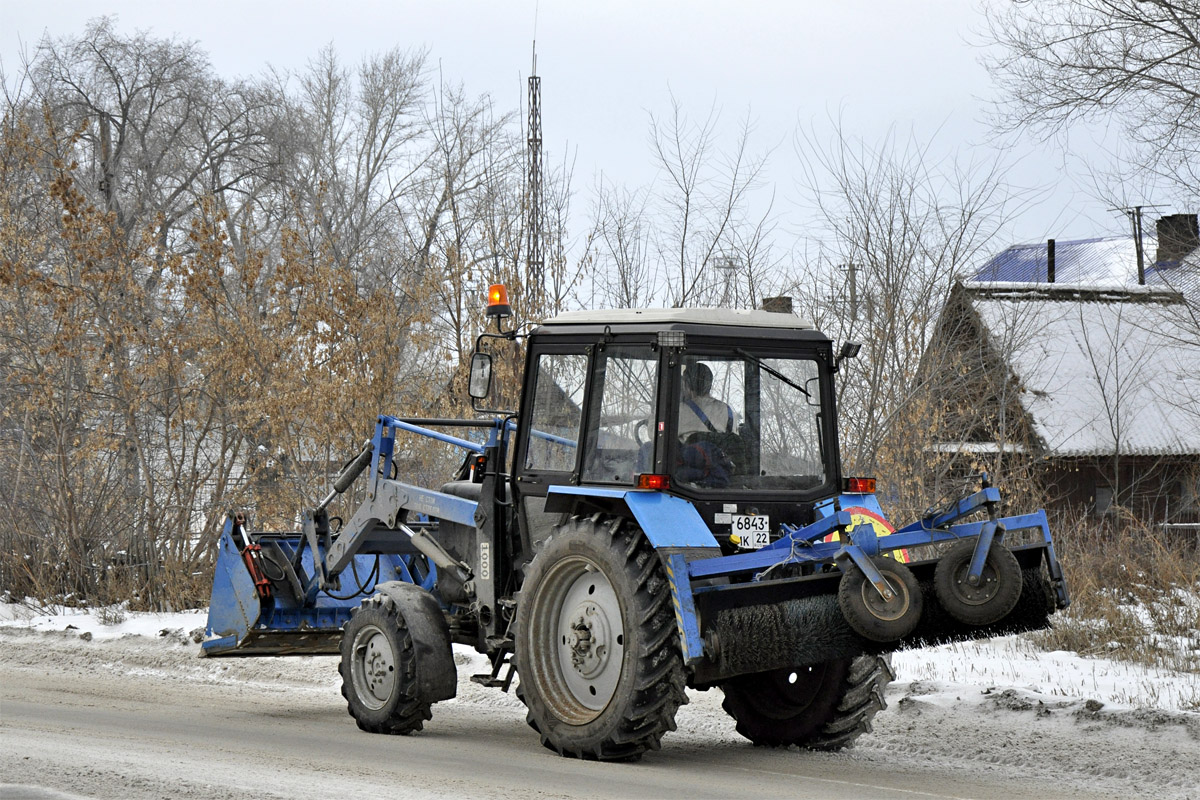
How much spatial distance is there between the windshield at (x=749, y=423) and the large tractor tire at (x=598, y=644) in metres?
0.58

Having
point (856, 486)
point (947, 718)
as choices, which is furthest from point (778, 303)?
point (856, 486)

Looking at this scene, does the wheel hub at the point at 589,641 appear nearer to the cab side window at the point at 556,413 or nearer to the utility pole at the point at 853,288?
the cab side window at the point at 556,413

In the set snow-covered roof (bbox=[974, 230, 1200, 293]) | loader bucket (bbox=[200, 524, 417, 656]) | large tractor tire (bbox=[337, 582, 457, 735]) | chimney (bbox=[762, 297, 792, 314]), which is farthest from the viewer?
snow-covered roof (bbox=[974, 230, 1200, 293])

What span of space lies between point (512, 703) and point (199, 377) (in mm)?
8476

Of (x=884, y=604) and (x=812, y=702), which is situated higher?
(x=884, y=604)

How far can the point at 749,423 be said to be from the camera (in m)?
7.43

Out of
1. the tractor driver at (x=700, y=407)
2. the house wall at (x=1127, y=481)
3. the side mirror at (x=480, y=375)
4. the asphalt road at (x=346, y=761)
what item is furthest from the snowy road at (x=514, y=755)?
the house wall at (x=1127, y=481)

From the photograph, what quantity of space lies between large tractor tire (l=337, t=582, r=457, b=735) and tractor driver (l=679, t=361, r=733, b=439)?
2095 millimetres

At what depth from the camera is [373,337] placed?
15.5 meters

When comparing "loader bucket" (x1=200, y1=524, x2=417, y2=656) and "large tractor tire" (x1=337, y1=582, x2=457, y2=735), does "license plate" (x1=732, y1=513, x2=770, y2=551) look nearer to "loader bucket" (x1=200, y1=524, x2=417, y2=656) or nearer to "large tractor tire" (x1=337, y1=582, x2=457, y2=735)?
"large tractor tire" (x1=337, y1=582, x2=457, y2=735)

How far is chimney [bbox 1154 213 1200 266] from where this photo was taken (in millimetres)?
17750

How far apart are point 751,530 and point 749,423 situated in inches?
23.1

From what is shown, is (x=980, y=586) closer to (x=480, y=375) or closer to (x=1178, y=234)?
(x=480, y=375)

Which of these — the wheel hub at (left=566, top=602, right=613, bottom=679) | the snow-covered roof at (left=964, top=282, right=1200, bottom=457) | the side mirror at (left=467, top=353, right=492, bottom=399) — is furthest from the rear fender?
the snow-covered roof at (left=964, top=282, right=1200, bottom=457)
